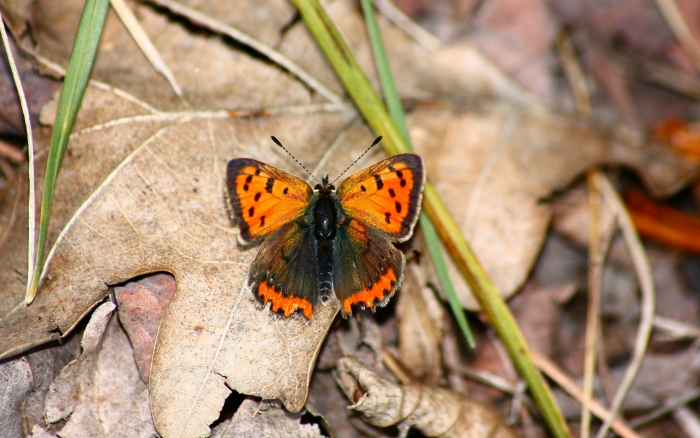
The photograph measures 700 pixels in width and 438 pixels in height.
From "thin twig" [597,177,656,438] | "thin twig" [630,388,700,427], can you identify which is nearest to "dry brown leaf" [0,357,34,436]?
"thin twig" [597,177,656,438]

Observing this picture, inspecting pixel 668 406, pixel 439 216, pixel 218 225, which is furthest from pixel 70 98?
pixel 668 406

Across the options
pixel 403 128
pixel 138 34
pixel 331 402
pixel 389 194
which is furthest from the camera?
pixel 403 128

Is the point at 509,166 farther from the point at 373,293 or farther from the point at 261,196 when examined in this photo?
the point at 261,196

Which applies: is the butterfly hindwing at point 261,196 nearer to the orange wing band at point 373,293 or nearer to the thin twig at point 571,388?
the orange wing band at point 373,293

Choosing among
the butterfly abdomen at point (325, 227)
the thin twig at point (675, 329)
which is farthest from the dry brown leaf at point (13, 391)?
the thin twig at point (675, 329)

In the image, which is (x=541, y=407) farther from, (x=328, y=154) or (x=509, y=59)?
(x=509, y=59)
